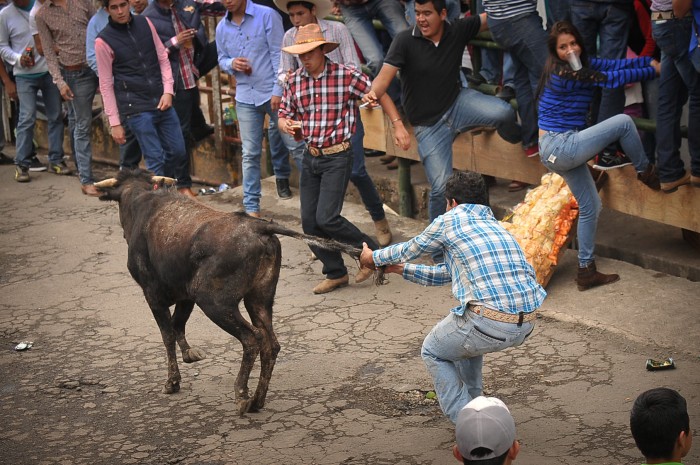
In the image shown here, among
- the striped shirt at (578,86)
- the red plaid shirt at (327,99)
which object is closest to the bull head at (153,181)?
the red plaid shirt at (327,99)

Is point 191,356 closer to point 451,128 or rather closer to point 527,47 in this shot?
point 451,128

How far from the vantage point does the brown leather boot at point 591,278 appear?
324 inches

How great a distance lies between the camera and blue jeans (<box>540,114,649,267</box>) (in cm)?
787

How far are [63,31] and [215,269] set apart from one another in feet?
20.6

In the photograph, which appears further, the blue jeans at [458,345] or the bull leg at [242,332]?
the bull leg at [242,332]

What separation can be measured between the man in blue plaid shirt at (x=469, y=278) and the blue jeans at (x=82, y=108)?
23.7 ft

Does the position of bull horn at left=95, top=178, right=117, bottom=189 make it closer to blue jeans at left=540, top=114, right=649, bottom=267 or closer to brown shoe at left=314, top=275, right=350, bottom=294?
brown shoe at left=314, top=275, right=350, bottom=294

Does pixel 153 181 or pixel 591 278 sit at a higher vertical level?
pixel 153 181

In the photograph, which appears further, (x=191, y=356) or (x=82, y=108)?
(x=82, y=108)

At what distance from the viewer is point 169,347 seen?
24.1ft

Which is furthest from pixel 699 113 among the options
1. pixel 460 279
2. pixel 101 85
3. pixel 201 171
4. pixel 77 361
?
pixel 201 171

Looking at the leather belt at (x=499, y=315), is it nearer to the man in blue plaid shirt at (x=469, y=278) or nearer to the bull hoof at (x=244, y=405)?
the man in blue plaid shirt at (x=469, y=278)

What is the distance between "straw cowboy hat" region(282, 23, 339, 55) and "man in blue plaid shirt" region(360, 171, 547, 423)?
113 inches

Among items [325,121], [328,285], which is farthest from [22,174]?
[325,121]
